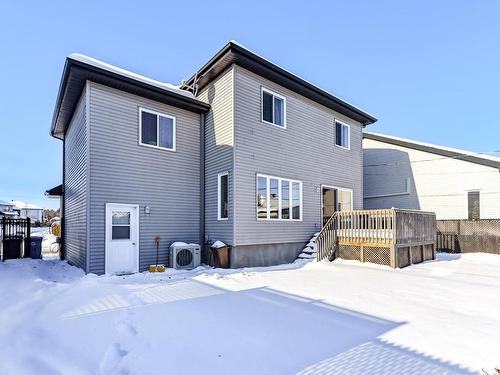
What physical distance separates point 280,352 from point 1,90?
2519 centimetres

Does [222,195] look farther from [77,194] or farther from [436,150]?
[436,150]

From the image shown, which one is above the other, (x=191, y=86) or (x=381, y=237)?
(x=191, y=86)

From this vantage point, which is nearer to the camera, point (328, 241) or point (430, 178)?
point (328, 241)

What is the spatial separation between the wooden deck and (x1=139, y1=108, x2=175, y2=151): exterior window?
6.14 metres

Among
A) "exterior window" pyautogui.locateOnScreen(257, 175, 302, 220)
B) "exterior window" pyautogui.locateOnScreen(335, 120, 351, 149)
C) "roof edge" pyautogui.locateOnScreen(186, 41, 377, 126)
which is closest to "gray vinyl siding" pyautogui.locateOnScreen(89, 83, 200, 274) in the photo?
"roof edge" pyautogui.locateOnScreen(186, 41, 377, 126)

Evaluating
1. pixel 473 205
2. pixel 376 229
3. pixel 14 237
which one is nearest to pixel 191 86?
pixel 376 229

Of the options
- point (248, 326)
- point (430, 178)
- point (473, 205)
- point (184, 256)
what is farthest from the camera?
point (430, 178)

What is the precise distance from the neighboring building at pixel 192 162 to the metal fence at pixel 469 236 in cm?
643

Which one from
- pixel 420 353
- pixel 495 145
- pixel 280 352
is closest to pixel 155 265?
pixel 280 352

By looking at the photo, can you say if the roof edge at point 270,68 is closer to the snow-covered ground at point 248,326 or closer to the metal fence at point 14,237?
the snow-covered ground at point 248,326

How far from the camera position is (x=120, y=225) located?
27.9ft

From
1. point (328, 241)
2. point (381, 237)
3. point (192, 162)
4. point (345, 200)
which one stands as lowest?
point (328, 241)

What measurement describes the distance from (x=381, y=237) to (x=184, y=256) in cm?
625

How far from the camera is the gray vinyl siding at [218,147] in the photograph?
923 cm
